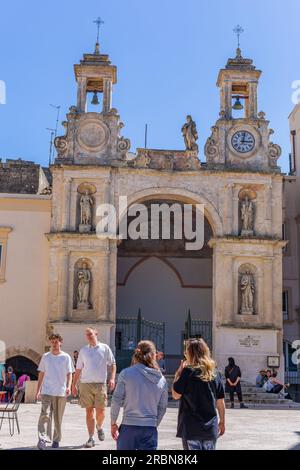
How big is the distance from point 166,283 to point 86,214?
23.5 ft

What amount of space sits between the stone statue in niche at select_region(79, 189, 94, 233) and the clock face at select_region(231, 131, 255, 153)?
640 centimetres

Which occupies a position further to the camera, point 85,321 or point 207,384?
point 85,321

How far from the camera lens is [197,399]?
23.3 ft

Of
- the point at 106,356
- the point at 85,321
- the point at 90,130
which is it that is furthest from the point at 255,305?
the point at 106,356

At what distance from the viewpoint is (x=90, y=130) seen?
28484 millimetres

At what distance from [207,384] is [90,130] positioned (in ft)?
73.2

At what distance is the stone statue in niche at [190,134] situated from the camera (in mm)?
28516

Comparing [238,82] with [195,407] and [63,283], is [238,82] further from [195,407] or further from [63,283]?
[195,407]

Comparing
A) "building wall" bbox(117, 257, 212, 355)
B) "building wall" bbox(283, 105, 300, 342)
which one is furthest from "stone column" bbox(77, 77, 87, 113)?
"building wall" bbox(283, 105, 300, 342)

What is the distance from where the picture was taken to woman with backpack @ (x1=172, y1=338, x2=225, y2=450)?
6.98 m

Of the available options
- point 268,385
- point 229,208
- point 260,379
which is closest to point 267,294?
point 260,379

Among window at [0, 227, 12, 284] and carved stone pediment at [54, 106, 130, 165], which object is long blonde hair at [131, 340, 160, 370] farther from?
window at [0, 227, 12, 284]

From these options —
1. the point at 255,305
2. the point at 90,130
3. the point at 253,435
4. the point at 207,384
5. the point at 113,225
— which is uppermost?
the point at 90,130
